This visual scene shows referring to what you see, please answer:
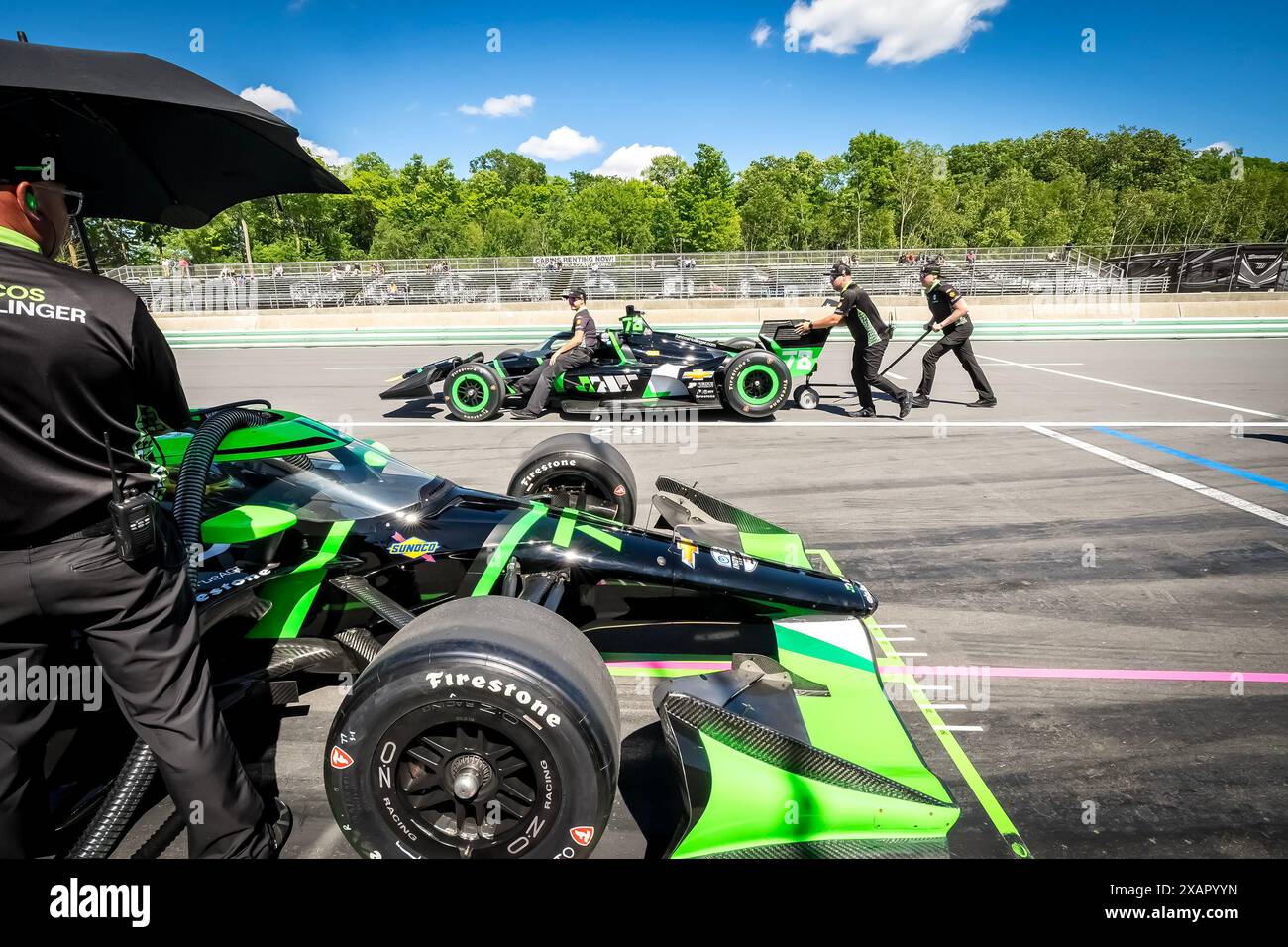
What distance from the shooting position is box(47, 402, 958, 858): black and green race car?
2.18 meters

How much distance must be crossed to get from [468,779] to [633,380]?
8102mm

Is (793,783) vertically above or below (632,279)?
below

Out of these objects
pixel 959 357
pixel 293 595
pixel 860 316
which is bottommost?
pixel 293 595

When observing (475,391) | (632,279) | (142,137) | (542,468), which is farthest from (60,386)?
(632,279)

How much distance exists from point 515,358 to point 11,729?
8.67m

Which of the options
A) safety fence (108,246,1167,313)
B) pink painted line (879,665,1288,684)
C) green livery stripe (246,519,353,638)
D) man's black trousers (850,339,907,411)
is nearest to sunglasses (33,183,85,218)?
green livery stripe (246,519,353,638)

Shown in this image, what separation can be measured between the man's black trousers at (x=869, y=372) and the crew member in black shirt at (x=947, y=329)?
0.65 meters

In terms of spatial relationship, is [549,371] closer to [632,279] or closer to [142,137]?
[142,137]

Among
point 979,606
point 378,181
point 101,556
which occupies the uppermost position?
point 378,181

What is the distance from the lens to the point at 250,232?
6625 cm

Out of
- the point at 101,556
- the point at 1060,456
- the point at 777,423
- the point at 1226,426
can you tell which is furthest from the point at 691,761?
the point at 1226,426

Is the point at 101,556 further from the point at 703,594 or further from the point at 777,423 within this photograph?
the point at 777,423

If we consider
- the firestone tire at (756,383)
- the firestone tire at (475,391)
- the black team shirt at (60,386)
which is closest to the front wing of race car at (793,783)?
the black team shirt at (60,386)

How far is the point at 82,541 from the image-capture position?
75.8 inches
